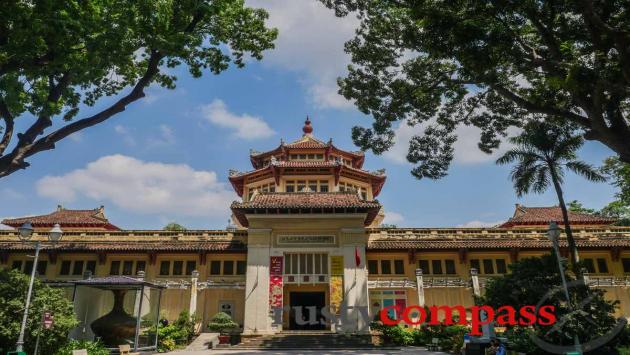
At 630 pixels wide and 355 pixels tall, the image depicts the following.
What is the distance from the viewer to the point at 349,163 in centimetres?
3400

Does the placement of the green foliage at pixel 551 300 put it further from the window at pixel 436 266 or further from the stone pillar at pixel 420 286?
the window at pixel 436 266

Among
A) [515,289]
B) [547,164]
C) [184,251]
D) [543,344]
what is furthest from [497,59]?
[184,251]

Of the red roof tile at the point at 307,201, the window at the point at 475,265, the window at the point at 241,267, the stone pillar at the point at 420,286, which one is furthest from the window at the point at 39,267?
the window at the point at 475,265

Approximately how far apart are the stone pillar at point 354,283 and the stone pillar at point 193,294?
8.82 metres

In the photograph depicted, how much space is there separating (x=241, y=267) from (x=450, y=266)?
44.3 feet

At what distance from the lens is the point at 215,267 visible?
82.9 feet

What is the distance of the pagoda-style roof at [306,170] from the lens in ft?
97.7

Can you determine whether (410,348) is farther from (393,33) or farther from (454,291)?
(393,33)

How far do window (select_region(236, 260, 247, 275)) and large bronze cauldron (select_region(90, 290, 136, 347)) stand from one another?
9.71 m

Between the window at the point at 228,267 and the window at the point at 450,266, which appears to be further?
the window at the point at 228,267

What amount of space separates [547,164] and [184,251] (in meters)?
21.5

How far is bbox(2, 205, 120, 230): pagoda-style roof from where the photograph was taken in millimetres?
32500

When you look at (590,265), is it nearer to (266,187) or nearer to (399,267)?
(399,267)

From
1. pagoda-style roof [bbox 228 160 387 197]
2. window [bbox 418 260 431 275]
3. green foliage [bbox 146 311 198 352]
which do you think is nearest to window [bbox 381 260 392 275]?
window [bbox 418 260 431 275]
